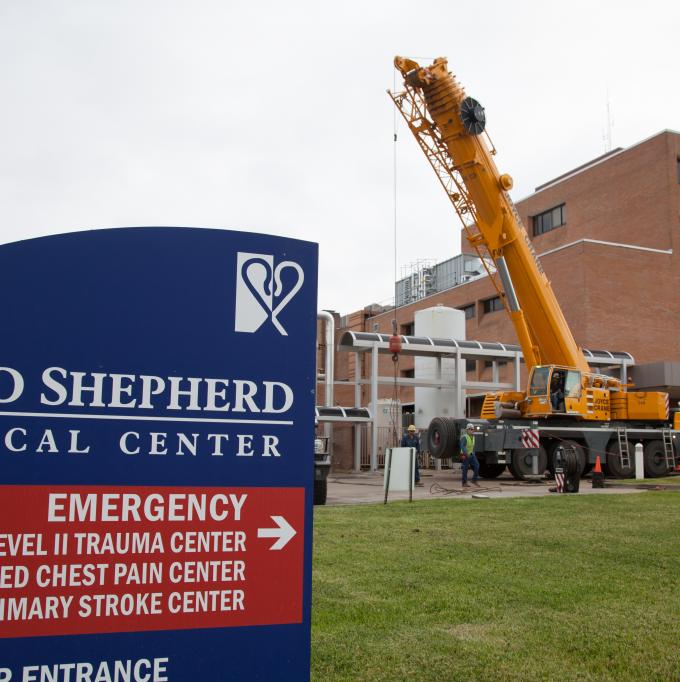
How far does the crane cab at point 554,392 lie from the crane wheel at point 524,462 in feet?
3.73

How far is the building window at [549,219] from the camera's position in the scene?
50484 millimetres

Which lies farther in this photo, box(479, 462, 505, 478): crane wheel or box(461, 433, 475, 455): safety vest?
box(479, 462, 505, 478): crane wheel

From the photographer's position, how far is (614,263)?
131 feet

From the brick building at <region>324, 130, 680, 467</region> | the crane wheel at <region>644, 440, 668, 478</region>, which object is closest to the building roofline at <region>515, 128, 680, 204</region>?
the brick building at <region>324, 130, 680, 467</region>

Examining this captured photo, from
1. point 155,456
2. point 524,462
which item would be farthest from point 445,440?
point 155,456

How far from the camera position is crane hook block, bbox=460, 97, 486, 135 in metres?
21.0

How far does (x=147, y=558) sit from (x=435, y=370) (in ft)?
101

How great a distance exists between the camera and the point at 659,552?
8109mm

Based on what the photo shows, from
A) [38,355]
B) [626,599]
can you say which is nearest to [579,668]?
[626,599]

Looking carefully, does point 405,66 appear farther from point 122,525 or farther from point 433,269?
point 433,269

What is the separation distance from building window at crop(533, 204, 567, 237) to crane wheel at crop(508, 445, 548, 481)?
30872 mm

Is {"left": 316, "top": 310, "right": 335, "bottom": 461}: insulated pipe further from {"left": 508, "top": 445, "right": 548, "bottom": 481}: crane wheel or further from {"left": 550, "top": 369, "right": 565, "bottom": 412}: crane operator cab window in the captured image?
{"left": 550, "top": 369, "right": 565, "bottom": 412}: crane operator cab window

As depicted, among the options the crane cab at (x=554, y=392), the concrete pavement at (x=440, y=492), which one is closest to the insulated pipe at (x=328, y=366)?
the concrete pavement at (x=440, y=492)

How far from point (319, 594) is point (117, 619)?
3.75 m
